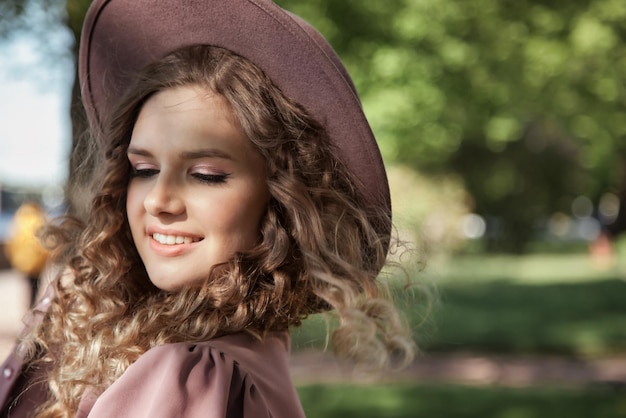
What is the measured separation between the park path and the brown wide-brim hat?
224 inches

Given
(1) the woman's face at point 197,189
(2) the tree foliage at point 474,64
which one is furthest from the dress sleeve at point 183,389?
(2) the tree foliage at point 474,64

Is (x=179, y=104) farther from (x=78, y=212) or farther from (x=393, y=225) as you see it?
(x=78, y=212)

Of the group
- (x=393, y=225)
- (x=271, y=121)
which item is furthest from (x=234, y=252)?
(x=393, y=225)

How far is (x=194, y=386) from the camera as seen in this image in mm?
1517

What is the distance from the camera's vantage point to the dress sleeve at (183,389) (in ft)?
4.91

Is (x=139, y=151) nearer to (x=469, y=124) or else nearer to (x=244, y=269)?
(x=244, y=269)

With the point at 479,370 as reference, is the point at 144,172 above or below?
above

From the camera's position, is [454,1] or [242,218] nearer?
[242,218]

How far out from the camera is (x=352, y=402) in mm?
6961

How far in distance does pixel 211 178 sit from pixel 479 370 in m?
7.22

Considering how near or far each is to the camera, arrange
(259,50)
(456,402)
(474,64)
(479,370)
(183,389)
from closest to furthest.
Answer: (183,389), (259,50), (456,402), (479,370), (474,64)

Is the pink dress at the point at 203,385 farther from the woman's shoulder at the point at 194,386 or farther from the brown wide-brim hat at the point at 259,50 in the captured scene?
the brown wide-brim hat at the point at 259,50

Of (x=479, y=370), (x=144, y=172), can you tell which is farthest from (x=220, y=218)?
(x=479, y=370)

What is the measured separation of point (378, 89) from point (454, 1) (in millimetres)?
1267
